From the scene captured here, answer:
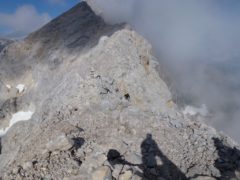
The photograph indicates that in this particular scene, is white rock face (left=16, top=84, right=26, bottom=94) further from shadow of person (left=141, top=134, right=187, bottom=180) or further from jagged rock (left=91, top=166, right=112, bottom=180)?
jagged rock (left=91, top=166, right=112, bottom=180)

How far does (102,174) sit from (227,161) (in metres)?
4.26

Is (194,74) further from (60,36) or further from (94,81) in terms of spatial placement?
(94,81)

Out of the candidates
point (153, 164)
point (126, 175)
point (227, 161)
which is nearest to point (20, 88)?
point (153, 164)

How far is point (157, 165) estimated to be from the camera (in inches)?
416

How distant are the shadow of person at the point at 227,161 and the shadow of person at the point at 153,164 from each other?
1201mm


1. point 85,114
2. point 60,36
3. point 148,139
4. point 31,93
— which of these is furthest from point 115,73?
point 60,36

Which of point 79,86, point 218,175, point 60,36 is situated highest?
point 60,36

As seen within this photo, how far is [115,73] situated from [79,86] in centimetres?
317

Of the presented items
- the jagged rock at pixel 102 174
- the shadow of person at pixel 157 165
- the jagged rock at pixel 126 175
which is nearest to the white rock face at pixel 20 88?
the shadow of person at pixel 157 165

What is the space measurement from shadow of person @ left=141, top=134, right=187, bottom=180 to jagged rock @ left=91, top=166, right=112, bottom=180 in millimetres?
1129

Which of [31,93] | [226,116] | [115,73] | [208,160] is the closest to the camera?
[208,160]

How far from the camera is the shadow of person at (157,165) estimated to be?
33.3 ft

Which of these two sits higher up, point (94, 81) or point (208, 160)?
point (94, 81)

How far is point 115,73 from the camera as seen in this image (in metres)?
18.1
